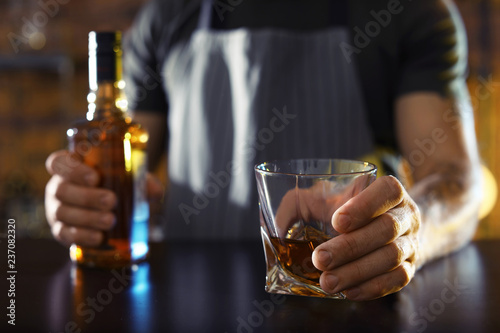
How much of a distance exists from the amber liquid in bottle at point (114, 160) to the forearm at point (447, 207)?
1.14ft

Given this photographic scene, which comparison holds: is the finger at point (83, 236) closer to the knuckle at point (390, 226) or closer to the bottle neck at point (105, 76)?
the bottle neck at point (105, 76)

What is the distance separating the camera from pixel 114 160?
27.4 inches

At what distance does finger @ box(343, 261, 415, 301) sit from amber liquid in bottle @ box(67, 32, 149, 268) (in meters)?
0.28

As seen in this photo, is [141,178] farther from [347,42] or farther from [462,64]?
[462,64]

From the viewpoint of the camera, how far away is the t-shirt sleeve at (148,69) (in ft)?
4.35

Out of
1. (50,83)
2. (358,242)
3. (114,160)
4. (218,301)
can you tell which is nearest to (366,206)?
(358,242)

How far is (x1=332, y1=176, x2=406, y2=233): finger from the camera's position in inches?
21.1

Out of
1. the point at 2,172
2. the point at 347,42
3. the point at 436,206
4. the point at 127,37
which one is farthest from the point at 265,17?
the point at 2,172

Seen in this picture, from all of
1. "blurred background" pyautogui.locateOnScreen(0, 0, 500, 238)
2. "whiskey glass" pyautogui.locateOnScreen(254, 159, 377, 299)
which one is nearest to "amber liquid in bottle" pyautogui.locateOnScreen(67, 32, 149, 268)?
"whiskey glass" pyautogui.locateOnScreen(254, 159, 377, 299)

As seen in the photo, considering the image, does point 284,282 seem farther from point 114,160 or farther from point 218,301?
point 114,160

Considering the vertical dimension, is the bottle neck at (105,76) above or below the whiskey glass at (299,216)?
above

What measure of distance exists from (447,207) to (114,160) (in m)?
0.53

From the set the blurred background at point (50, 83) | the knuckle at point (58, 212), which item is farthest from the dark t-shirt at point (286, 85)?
the blurred background at point (50, 83)

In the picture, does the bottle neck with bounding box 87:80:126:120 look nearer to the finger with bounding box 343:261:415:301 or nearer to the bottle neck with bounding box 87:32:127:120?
the bottle neck with bounding box 87:32:127:120
